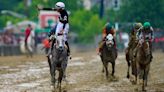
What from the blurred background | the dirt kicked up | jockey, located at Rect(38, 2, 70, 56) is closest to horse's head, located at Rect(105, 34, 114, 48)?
the dirt kicked up

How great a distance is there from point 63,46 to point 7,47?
31816 millimetres

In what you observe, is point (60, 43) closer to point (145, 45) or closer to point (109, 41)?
point (145, 45)

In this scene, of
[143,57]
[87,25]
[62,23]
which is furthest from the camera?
[87,25]

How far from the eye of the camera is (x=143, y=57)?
717 inches

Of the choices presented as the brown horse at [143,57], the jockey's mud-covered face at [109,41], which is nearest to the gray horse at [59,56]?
the brown horse at [143,57]

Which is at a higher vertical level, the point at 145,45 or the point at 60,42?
the point at 60,42

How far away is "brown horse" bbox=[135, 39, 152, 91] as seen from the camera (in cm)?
1800

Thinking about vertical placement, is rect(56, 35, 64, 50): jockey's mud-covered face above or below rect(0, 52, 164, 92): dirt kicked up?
above

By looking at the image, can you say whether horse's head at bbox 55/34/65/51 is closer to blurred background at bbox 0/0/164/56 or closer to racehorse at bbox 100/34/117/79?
racehorse at bbox 100/34/117/79

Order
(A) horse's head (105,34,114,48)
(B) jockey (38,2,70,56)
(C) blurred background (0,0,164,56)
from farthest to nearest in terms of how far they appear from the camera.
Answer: (C) blurred background (0,0,164,56)
(A) horse's head (105,34,114,48)
(B) jockey (38,2,70,56)

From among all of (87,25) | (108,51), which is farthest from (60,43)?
(87,25)

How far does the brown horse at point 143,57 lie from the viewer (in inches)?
709

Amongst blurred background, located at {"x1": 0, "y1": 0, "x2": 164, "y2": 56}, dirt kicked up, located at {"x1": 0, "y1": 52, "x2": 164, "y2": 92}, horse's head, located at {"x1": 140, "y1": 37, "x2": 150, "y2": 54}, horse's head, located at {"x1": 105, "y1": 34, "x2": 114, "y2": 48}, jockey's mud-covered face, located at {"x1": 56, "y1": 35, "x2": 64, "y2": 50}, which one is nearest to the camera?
jockey's mud-covered face, located at {"x1": 56, "y1": 35, "x2": 64, "y2": 50}

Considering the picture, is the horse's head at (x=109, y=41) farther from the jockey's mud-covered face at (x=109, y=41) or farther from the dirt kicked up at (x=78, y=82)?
the dirt kicked up at (x=78, y=82)
